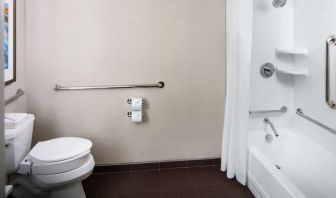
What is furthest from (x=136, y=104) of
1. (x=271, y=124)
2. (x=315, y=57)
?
(x=315, y=57)

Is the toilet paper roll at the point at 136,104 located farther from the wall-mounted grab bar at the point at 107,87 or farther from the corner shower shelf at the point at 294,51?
the corner shower shelf at the point at 294,51

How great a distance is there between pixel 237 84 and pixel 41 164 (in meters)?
1.66

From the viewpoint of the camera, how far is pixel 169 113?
9.25ft

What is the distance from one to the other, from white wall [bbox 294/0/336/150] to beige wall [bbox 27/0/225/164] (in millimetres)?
715

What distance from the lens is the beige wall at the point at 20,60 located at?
2.36 metres

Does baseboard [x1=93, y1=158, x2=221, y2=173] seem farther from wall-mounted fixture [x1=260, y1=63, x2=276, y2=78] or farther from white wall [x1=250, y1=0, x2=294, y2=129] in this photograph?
wall-mounted fixture [x1=260, y1=63, x2=276, y2=78]

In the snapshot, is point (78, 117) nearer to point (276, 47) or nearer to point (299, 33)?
point (276, 47)

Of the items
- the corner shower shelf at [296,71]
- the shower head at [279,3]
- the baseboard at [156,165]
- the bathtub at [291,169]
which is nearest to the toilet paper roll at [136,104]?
the baseboard at [156,165]

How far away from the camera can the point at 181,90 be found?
9.17 feet

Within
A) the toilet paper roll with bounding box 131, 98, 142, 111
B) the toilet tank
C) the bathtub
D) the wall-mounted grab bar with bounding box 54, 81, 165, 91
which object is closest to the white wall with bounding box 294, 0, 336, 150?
the bathtub

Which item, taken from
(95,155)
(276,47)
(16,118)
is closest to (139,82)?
(95,155)

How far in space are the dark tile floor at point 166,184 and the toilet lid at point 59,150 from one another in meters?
0.51

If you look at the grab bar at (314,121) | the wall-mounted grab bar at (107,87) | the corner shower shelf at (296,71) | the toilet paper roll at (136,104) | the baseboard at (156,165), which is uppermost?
the corner shower shelf at (296,71)

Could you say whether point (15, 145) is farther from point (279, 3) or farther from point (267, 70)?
point (279, 3)
